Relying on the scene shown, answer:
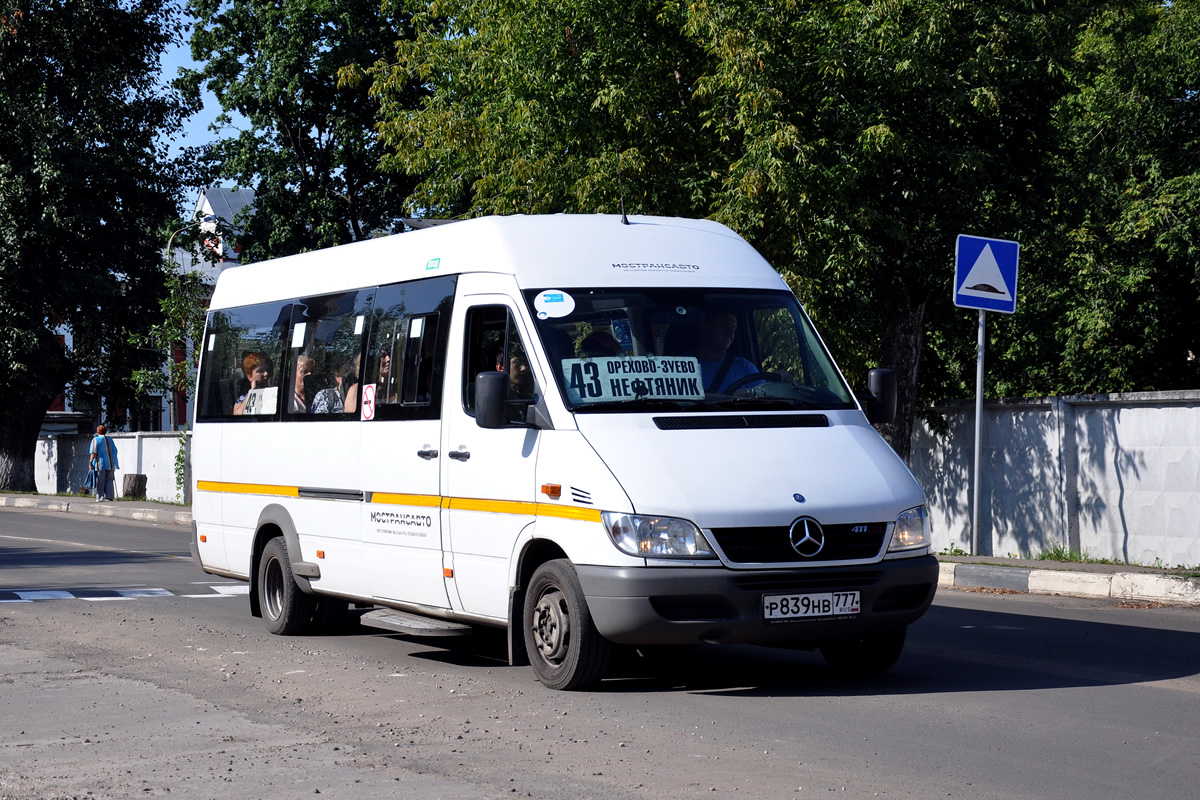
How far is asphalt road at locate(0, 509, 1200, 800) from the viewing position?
571cm

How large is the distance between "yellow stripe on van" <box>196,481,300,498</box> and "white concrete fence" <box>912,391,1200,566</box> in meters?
8.32

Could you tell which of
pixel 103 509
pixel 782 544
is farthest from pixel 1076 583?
pixel 103 509

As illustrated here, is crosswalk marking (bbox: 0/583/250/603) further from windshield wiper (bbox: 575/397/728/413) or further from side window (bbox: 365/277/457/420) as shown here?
windshield wiper (bbox: 575/397/728/413)

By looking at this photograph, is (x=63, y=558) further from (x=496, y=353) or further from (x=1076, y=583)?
(x=1076, y=583)

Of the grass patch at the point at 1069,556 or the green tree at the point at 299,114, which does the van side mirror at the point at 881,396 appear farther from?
the green tree at the point at 299,114

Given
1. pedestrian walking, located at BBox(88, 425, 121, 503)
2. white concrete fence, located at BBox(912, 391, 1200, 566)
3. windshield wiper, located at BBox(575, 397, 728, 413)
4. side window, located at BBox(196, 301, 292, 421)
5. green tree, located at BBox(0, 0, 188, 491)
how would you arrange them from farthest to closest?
green tree, located at BBox(0, 0, 188, 491) < pedestrian walking, located at BBox(88, 425, 121, 503) < white concrete fence, located at BBox(912, 391, 1200, 566) < side window, located at BBox(196, 301, 292, 421) < windshield wiper, located at BBox(575, 397, 728, 413)

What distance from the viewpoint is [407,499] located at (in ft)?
30.0

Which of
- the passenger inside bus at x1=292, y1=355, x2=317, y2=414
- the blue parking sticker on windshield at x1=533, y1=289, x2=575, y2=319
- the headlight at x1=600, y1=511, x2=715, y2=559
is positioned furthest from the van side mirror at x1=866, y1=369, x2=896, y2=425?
the passenger inside bus at x1=292, y1=355, x2=317, y2=414

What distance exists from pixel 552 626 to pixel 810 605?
1.37 meters

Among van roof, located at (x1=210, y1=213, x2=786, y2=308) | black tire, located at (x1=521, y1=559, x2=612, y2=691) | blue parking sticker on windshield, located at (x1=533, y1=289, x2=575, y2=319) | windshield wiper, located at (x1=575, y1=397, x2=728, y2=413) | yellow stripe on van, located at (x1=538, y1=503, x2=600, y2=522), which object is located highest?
van roof, located at (x1=210, y1=213, x2=786, y2=308)

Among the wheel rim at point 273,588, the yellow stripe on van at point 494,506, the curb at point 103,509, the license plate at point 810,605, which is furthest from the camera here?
the curb at point 103,509

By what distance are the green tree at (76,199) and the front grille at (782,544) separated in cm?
3209

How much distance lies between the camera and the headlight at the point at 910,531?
766 cm

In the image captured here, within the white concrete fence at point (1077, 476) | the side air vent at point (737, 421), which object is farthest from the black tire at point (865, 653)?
the white concrete fence at point (1077, 476)
